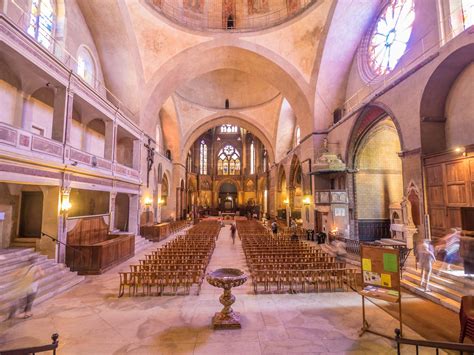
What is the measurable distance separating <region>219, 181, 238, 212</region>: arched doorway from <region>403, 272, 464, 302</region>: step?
35.1 meters

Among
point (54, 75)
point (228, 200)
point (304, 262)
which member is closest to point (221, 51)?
point (54, 75)

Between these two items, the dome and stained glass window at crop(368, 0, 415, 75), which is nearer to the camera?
stained glass window at crop(368, 0, 415, 75)

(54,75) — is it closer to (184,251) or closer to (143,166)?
(184,251)

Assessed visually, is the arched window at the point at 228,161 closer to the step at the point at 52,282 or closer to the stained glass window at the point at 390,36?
the stained glass window at the point at 390,36

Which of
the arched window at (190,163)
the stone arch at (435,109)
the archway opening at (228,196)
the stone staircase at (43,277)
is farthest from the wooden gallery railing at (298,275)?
the archway opening at (228,196)

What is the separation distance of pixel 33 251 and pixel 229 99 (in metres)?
23.8

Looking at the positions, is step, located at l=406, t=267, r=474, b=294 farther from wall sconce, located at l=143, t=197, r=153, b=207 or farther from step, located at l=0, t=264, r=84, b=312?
wall sconce, located at l=143, t=197, r=153, b=207

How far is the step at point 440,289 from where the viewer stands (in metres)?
5.87

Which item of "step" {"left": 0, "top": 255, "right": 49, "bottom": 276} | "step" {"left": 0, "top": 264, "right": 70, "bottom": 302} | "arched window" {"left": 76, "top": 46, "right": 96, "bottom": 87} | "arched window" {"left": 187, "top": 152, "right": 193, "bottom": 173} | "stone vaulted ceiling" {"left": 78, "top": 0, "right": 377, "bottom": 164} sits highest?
"stone vaulted ceiling" {"left": 78, "top": 0, "right": 377, "bottom": 164}

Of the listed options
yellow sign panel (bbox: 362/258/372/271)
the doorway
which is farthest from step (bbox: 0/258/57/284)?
yellow sign panel (bbox: 362/258/372/271)

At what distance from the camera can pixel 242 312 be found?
5578mm

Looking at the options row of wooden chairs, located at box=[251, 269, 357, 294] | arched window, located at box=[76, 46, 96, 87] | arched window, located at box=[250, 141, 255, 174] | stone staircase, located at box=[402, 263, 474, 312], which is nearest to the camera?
stone staircase, located at box=[402, 263, 474, 312]

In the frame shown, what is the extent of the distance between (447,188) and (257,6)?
1856 centimetres

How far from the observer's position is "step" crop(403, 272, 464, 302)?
587cm
